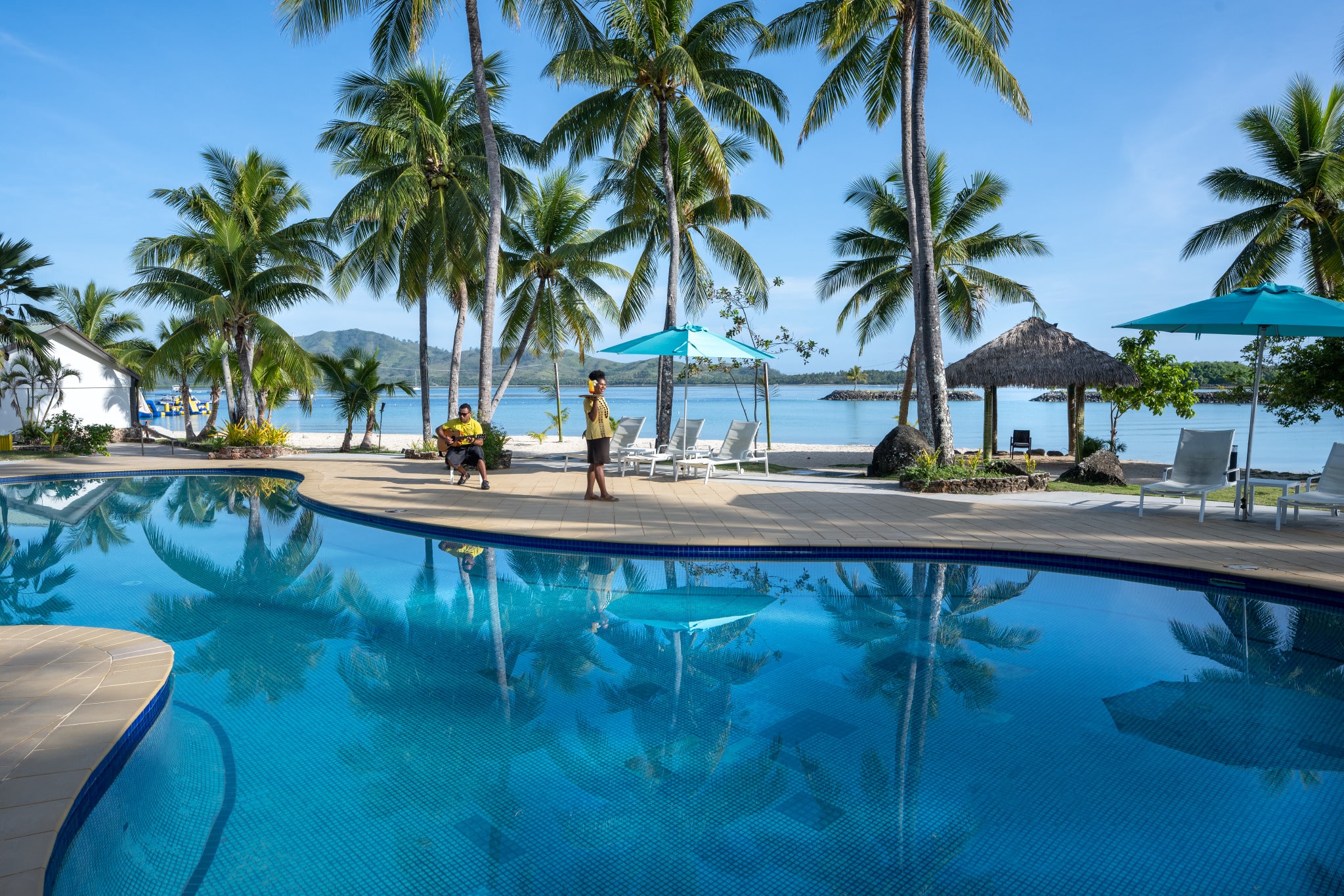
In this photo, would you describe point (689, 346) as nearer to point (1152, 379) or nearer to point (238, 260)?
point (1152, 379)

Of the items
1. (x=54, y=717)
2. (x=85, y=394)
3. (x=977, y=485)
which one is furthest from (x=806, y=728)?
(x=85, y=394)

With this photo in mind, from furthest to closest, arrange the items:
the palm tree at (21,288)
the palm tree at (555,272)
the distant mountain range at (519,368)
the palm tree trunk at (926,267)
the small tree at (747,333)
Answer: the distant mountain range at (519,368)
the palm tree at (555,272)
the small tree at (747,333)
the palm tree at (21,288)
the palm tree trunk at (926,267)

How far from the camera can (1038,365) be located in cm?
1705

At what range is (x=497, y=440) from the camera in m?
13.2

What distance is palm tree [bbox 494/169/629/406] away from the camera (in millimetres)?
19188

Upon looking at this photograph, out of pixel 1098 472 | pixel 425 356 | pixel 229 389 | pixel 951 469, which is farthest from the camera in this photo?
pixel 425 356

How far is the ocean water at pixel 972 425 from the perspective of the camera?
81.9 feet

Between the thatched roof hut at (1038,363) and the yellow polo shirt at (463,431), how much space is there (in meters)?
11.3

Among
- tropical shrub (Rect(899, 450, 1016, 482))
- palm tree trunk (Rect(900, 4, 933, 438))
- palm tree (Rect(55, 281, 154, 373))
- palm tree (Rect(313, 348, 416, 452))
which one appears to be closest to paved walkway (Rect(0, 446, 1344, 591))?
tropical shrub (Rect(899, 450, 1016, 482))

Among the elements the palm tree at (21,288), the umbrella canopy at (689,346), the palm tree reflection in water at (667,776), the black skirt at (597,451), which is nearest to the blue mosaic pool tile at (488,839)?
the palm tree reflection in water at (667,776)

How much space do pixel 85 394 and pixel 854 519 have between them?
23768 millimetres

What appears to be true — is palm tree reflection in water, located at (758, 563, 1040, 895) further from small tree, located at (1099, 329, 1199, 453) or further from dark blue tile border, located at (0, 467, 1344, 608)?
small tree, located at (1099, 329, 1199, 453)

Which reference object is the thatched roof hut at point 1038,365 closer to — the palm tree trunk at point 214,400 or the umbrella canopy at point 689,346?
the umbrella canopy at point 689,346

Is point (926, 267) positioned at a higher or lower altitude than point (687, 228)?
lower
